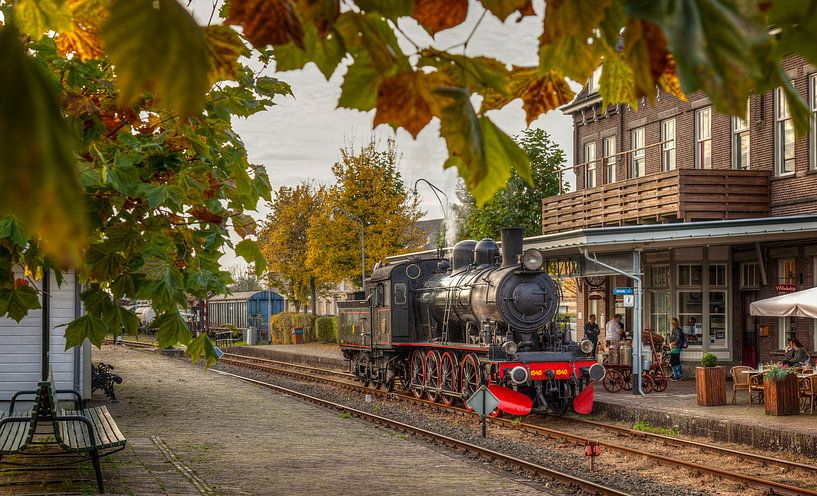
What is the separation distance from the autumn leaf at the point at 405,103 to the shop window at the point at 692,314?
927 inches

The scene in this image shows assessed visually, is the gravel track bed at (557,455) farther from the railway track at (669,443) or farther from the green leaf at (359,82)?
the green leaf at (359,82)

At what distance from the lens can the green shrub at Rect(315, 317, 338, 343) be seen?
46.0 metres

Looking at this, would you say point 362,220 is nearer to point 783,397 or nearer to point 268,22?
point 783,397

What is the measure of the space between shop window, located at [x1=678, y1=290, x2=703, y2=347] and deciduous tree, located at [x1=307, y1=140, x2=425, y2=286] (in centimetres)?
1943

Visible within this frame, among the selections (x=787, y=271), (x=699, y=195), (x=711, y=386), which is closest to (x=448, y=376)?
(x=711, y=386)

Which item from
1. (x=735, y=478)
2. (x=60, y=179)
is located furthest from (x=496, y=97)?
(x=735, y=478)

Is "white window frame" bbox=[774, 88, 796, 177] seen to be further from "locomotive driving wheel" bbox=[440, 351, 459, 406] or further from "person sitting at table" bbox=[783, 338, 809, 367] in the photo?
"locomotive driving wheel" bbox=[440, 351, 459, 406]

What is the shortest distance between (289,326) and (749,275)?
3011cm

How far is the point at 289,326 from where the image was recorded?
Result: 48.8 meters

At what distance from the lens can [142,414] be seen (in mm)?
17500

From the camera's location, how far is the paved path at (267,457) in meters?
9.89

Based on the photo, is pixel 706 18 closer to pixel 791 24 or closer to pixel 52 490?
pixel 791 24

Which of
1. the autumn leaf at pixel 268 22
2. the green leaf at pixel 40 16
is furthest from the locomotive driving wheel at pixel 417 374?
the autumn leaf at pixel 268 22

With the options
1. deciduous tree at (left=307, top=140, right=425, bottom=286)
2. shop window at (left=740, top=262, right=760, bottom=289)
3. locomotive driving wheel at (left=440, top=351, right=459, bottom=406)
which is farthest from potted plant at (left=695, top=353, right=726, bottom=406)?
deciduous tree at (left=307, top=140, right=425, bottom=286)
